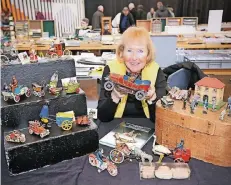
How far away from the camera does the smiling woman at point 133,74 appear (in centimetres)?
142

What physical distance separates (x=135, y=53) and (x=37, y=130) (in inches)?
25.5

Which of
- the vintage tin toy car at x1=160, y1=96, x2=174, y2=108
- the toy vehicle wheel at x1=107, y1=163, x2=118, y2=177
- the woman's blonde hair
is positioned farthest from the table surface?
the woman's blonde hair

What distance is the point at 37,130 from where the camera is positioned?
1085 millimetres

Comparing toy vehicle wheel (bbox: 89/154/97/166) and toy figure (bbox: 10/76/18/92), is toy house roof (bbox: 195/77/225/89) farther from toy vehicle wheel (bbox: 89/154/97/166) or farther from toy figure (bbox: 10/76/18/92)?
toy figure (bbox: 10/76/18/92)

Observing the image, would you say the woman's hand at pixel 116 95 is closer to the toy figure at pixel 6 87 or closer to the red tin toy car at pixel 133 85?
the red tin toy car at pixel 133 85

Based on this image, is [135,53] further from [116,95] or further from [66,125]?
[66,125]

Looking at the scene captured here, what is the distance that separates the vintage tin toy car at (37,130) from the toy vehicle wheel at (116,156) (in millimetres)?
273

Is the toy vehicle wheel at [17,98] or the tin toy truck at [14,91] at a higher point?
the tin toy truck at [14,91]

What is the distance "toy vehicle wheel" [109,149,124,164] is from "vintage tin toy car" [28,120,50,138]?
0.27m

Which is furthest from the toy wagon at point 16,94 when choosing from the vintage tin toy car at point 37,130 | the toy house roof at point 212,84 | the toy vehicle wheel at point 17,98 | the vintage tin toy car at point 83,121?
the toy house roof at point 212,84

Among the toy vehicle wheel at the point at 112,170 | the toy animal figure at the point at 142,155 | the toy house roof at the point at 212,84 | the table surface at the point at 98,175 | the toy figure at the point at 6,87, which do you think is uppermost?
the toy house roof at the point at 212,84

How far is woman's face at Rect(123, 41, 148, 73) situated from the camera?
4.65 feet

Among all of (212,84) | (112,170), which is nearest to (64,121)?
(112,170)

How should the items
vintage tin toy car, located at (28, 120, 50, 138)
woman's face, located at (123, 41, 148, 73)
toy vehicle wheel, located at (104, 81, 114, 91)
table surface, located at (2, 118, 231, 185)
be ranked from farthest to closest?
woman's face, located at (123, 41, 148, 73) < toy vehicle wheel, located at (104, 81, 114, 91) < vintage tin toy car, located at (28, 120, 50, 138) < table surface, located at (2, 118, 231, 185)
